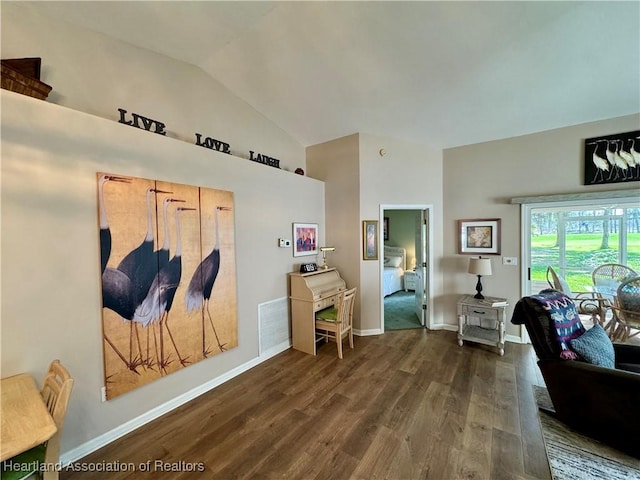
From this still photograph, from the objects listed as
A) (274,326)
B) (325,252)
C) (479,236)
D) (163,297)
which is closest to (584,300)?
(479,236)

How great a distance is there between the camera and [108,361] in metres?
1.95

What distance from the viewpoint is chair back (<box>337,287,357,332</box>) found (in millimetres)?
3277

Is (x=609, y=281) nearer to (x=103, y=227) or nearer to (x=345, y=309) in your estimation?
(x=345, y=309)

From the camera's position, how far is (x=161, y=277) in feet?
7.43

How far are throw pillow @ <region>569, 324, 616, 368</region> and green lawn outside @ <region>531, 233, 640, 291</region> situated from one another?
5.68 feet

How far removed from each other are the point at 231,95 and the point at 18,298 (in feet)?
9.97

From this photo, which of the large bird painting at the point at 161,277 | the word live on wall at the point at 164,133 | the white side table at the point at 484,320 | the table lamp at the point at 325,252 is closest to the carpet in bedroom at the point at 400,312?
the white side table at the point at 484,320

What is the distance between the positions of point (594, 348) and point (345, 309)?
7.84 ft

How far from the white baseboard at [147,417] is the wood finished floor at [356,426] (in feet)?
0.17

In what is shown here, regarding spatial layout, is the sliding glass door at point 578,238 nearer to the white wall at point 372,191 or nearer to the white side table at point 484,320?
the white side table at point 484,320

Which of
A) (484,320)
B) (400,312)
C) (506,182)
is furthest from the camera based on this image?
(400,312)

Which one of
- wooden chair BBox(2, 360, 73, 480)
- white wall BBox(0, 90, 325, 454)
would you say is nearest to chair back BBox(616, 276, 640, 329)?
white wall BBox(0, 90, 325, 454)

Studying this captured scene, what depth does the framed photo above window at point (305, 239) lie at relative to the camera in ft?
12.4

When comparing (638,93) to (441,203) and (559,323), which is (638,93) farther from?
(559,323)
